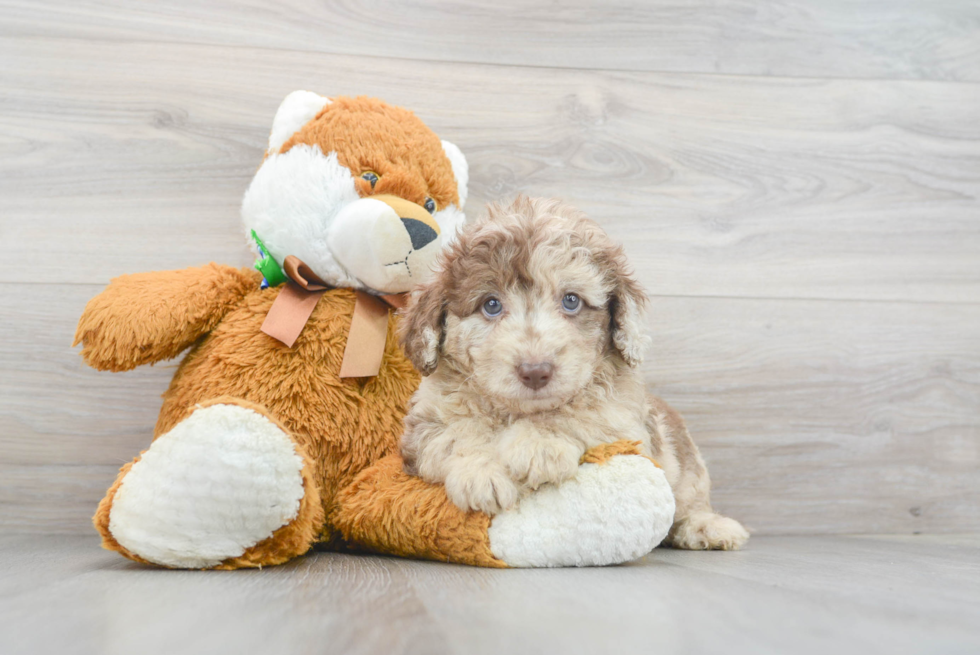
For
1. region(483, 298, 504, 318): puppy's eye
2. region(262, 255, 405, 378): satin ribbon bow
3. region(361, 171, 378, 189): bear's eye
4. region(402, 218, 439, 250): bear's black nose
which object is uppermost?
region(361, 171, 378, 189): bear's eye

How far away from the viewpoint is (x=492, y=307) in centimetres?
122

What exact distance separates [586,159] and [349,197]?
761mm

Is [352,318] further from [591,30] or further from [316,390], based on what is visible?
[591,30]

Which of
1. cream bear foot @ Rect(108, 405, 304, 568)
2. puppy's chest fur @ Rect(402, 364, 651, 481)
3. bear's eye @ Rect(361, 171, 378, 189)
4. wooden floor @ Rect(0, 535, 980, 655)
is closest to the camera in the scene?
wooden floor @ Rect(0, 535, 980, 655)

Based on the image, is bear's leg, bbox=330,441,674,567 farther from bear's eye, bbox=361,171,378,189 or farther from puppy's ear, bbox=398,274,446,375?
bear's eye, bbox=361,171,378,189

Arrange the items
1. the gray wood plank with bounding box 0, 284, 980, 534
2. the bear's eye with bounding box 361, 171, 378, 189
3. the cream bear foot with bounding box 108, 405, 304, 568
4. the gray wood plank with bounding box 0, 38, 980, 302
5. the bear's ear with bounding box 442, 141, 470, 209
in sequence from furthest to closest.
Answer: the gray wood plank with bounding box 0, 284, 980, 534 < the gray wood plank with bounding box 0, 38, 980, 302 < the bear's ear with bounding box 442, 141, 470, 209 < the bear's eye with bounding box 361, 171, 378, 189 < the cream bear foot with bounding box 108, 405, 304, 568

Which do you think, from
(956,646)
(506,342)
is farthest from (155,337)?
(956,646)

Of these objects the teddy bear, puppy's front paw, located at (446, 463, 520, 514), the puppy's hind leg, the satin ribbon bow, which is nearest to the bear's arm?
the teddy bear

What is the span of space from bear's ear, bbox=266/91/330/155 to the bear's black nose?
0.35 metres

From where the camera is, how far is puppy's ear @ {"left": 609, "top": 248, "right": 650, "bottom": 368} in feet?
4.12

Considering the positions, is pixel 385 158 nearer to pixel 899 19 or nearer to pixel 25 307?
pixel 25 307

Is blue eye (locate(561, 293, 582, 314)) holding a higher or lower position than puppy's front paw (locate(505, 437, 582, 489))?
higher

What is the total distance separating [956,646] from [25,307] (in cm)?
196

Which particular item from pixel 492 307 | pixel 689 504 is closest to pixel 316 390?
pixel 492 307
